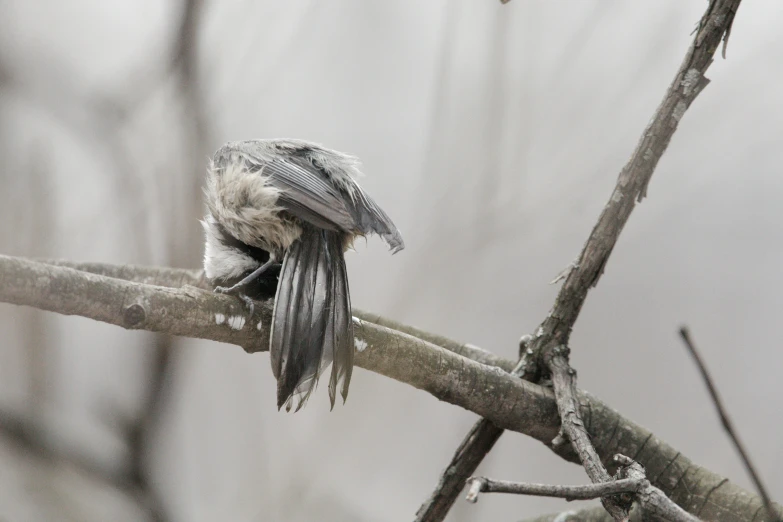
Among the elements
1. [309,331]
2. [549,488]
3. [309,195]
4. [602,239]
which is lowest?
[309,331]

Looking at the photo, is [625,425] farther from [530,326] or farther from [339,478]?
[339,478]

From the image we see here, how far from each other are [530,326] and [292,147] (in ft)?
5.28

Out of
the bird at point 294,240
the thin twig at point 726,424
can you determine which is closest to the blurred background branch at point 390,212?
the bird at point 294,240

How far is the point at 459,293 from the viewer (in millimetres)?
2896

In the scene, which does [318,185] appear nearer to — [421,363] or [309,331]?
[309,331]

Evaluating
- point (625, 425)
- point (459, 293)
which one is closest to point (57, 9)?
point (459, 293)

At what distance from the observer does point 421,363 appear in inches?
57.9

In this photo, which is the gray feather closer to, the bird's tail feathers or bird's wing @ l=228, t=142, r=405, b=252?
bird's wing @ l=228, t=142, r=405, b=252

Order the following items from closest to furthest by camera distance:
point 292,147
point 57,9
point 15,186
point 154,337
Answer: point 292,147 → point 15,186 → point 154,337 → point 57,9

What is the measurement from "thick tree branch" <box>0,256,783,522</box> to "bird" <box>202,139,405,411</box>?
7 centimetres

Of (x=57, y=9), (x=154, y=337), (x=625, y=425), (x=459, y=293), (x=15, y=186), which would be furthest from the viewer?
(x=459, y=293)

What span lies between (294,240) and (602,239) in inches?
29.2

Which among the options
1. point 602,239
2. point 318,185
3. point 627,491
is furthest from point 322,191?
point 627,491

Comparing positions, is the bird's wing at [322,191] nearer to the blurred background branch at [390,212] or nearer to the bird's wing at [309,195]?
the bird's wing at [309,195]
